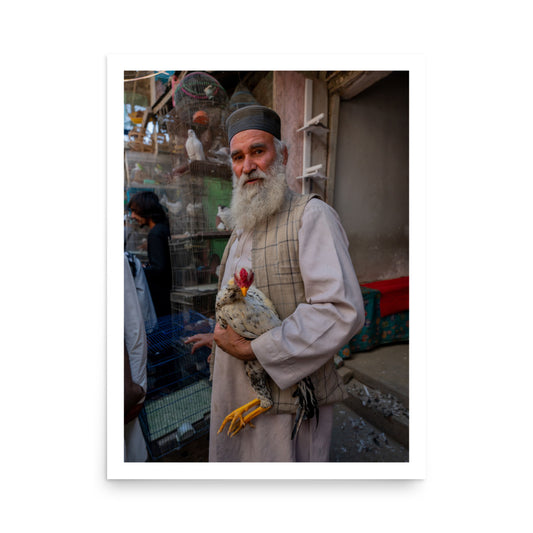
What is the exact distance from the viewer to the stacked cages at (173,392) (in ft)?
3.59

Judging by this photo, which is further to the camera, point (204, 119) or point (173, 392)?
point (204, 119)

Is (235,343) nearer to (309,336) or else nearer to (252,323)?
(252,323)

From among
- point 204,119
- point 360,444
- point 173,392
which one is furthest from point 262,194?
point 360,444

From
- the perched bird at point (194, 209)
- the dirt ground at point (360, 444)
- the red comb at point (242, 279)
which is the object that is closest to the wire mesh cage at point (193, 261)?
the perched bird at point (194, 209)

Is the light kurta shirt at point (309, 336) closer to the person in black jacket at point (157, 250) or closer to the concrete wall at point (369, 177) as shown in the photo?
the person in black jacket at point (157, 250)

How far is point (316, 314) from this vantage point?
0.63 m

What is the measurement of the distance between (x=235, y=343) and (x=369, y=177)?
1.45m

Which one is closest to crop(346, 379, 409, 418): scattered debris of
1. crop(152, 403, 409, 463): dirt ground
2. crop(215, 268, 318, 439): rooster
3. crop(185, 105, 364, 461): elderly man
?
crop(152, 403, 409, 463): dirt ground

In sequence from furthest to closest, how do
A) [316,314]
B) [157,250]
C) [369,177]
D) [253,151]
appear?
[369,177]
[157,250]
[253,151]
[316,314]

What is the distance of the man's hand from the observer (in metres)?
0.69

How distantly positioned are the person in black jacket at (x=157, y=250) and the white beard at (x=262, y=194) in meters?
0.71

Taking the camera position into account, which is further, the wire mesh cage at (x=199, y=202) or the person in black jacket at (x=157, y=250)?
the wire mesh cage at (x=199, y=202)

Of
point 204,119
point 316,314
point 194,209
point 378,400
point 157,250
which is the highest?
point 204,119
